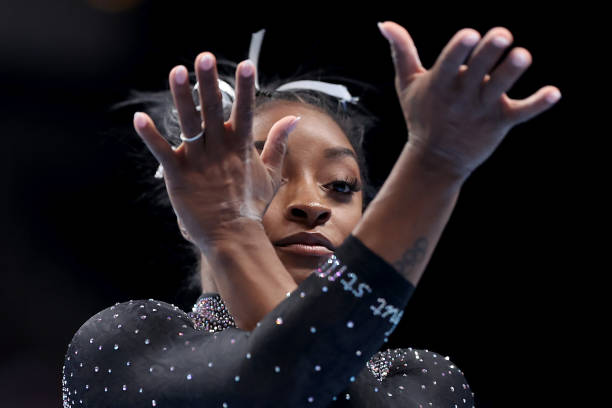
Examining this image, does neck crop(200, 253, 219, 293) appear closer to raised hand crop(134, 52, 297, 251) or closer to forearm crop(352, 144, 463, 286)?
raised hand crop(134, 52, 297, 251)

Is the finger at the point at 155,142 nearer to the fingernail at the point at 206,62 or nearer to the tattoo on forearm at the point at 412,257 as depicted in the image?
the fingernail at the point at 206,62

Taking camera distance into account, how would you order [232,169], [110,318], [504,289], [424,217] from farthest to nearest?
1. [504,289]
2. [110,318]
3. [232,169]
4. [424,217]

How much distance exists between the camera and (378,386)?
770 mm

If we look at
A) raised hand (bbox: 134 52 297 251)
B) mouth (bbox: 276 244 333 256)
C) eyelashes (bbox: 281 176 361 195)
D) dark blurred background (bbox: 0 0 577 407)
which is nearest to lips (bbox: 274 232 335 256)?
mouth (bbox: 276 244 333 256)

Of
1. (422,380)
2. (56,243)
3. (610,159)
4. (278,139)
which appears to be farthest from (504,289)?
(56,243)

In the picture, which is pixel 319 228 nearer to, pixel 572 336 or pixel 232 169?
pixel 232 169

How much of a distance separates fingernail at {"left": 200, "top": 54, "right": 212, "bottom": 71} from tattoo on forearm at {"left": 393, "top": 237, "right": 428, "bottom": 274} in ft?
0.95

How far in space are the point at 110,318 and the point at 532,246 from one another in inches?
42.7

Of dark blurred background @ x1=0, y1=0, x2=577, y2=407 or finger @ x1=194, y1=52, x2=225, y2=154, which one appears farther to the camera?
dark blurred background @ x1=0, y1=0, x2=577, y2=407

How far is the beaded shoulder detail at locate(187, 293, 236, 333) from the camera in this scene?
2.86 ft

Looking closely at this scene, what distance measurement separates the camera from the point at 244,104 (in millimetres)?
657

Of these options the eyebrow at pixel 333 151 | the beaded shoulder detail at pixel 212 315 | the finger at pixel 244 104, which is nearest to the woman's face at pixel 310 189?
the eyebrow at pixel 333 151

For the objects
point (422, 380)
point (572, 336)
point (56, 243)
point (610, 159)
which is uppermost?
point (610, 159)

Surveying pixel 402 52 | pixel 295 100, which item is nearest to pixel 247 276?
pixel 402 52
